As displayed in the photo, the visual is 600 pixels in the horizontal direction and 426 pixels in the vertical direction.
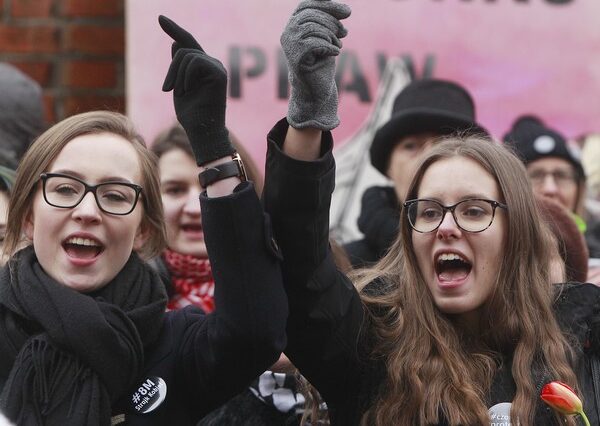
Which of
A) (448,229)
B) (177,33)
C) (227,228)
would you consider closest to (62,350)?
(227,228)

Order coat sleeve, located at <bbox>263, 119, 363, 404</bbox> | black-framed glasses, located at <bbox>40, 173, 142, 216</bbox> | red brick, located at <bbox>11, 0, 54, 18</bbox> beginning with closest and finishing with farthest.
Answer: coat sleeve, located at <bbox>263, 119, 363, 404</bbox> → black-framed glasses, located at <bbox>40, 173, 142, 216</bbox> → red brick, located at <bbox>11, 0, 54, 18</bbox>

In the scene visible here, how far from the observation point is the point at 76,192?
2.38 metres

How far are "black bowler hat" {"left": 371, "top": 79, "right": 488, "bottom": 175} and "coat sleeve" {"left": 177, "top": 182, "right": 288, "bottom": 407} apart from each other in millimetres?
1487

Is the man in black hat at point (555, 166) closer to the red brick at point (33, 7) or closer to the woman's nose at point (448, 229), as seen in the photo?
the woman's nose at point (448, 229)

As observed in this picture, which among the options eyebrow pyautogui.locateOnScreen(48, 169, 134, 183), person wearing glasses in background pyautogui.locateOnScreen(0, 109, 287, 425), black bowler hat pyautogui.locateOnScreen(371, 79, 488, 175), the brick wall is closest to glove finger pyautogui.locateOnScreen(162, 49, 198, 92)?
person wearing glasses in background pyautogui.locateOnScreen(0, 109, 287, 425)

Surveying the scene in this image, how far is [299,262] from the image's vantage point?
231cm

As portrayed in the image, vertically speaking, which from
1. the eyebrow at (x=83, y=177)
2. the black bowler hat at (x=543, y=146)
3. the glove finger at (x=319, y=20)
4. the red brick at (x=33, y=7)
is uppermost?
the red brick at (x=33, y=7)

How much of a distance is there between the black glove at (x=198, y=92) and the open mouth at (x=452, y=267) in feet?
2.02

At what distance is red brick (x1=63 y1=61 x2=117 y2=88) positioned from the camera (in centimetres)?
448

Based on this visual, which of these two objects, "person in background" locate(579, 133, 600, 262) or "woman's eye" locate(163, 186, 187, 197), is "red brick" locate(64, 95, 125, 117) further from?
"person in background" locate(579, 133, 600, 262)

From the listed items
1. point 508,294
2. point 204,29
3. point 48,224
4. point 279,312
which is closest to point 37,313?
point 48,224

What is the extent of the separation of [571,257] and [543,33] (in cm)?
137

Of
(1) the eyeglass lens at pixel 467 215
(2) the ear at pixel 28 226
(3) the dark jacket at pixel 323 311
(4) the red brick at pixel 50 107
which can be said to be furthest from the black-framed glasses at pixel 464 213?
(4) the red brick at pixel 50 107

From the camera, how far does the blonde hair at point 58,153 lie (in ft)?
7.98
